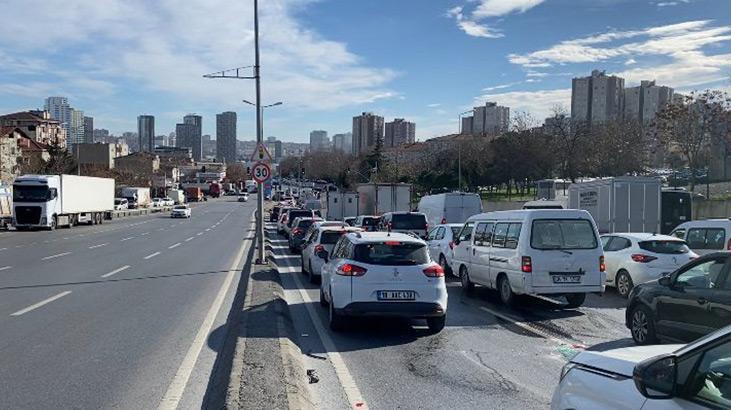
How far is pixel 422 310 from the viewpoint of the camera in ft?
33.5

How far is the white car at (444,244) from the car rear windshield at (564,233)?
236 inches

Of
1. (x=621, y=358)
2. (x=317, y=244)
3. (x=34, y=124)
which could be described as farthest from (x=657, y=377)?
(x=34, y=124)

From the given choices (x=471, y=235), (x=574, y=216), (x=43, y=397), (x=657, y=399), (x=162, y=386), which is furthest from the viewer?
(x=471, y=235)

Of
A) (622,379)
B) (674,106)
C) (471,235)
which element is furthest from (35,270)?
(674,106)

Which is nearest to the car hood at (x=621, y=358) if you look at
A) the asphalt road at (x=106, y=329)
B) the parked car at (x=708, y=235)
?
the asphalt road at (x=106, y=329)

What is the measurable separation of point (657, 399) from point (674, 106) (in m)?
52.1

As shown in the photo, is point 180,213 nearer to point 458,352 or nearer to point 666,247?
point 666,247

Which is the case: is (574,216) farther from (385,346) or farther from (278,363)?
(278,363)

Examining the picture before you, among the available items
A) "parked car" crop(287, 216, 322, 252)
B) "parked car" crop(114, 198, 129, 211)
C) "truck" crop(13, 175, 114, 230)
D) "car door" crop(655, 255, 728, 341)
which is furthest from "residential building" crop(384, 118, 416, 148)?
"car door" crop(655, 255, 728, 341)

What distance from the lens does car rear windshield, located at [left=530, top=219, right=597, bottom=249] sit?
12.8m

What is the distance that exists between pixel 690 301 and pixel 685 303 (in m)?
0.09

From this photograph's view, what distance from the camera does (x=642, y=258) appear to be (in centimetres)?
1482

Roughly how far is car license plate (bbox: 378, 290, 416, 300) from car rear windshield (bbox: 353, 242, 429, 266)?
0.48 meters

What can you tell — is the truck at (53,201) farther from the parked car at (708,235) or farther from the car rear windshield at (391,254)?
the parked car at (708,235)
